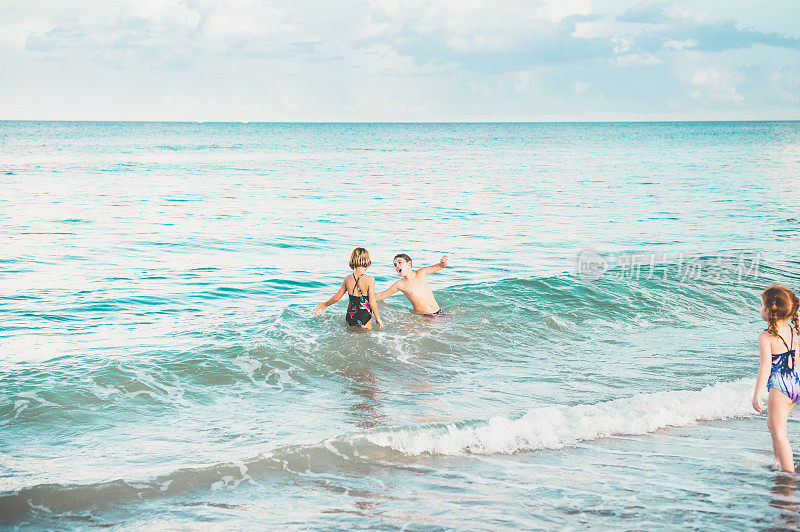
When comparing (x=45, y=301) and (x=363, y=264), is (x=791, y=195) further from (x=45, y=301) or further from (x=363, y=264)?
(x=45, y=301)

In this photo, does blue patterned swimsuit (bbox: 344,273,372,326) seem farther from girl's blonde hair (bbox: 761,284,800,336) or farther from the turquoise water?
girl's blonde hair (bbox: 761,284,800,336)

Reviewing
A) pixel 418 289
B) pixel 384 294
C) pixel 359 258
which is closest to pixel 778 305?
pixel 359 258

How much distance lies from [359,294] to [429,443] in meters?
4.39

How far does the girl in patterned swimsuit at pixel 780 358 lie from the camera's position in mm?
5434

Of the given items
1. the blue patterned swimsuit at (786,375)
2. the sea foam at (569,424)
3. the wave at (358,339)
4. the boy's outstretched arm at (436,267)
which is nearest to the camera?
the blue patterned swimsuit at (786,375)

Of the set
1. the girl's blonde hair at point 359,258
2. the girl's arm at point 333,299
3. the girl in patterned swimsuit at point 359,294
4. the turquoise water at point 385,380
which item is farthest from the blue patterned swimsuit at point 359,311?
the girl's blonde hair at point 359,258

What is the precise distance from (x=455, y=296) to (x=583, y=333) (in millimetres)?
2861

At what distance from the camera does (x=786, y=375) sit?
5.55 meters

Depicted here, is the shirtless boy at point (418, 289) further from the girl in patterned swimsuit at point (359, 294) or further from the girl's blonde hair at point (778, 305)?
the girl's blonde hair at point (778, 305)

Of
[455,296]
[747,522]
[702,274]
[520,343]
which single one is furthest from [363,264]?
[702,274]

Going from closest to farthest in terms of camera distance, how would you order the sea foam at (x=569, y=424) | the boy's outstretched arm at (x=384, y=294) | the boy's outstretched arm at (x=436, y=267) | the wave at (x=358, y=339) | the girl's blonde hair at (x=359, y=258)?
the sea foam at (x=569, y=424) → the wave at (x=358, y=339) → the girl's blonde hair at (x=359, y=258) → the boy's outstretched arm at (x=436, y=267) → the boy's outstretched arm at (x=384, y=294)

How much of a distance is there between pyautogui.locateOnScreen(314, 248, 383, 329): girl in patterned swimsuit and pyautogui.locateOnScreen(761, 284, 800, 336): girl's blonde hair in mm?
5795

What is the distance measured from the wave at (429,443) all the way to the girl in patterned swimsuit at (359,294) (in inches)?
151

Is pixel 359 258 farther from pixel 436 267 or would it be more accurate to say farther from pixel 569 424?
pixel 569 424
